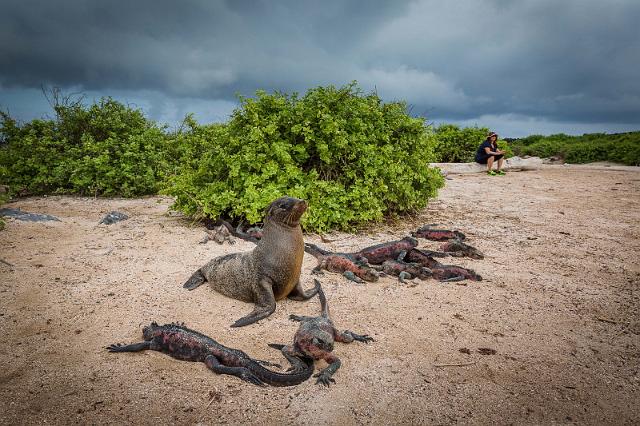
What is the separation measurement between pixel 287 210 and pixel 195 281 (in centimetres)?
164

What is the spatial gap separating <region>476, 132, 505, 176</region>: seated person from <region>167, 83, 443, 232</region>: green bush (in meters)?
9.46

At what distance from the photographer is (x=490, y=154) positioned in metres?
16.4

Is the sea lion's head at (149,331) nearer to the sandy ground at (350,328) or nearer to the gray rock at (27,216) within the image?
the sandy ground at (350,328)

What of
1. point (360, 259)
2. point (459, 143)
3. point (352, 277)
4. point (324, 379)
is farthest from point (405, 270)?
point (459, 143)

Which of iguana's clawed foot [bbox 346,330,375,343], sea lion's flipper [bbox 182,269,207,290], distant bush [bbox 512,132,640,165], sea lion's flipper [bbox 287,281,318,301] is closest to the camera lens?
iguana's clawed foot [bbox 346,330,375,343]

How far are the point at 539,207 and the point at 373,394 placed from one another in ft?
28.8

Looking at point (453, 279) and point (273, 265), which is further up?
point (273, 265)

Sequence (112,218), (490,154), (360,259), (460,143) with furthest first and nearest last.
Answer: (460,143), (490,154), (112,218), (360,259)

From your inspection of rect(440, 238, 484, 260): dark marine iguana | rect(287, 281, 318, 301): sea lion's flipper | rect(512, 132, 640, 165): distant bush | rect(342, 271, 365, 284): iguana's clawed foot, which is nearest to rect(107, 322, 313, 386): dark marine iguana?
rect(287, 281, 318, 301): sea lion's flipper

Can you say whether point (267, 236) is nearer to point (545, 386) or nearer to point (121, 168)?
point (545, 386)

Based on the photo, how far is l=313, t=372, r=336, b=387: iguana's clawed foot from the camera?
9.65ft

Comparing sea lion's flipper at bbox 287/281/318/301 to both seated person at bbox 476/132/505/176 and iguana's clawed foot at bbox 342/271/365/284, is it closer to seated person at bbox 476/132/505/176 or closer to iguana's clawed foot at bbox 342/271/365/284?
iguana's clawed foot at bbox 342/271/365/284

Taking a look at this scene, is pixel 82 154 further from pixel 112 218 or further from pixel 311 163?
pixel 311 163

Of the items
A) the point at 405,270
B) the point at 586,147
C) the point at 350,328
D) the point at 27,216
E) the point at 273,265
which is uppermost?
the point at 586,147
